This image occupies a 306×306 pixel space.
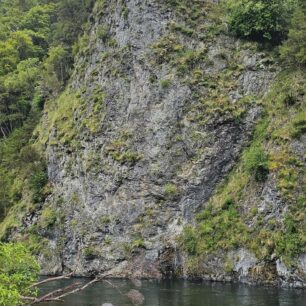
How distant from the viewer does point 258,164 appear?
41.5 m

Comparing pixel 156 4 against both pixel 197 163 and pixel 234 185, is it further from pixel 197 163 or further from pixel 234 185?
pixel 234 185

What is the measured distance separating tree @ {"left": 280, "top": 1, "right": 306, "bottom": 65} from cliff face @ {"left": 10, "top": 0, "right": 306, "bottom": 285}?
121 inches

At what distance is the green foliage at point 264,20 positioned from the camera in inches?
2024

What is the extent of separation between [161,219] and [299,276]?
1442cm

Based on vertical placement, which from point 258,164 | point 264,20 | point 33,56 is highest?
point 33,56

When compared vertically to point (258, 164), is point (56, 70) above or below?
above

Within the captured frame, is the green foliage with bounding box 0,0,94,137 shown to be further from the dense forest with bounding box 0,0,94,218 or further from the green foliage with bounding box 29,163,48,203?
the green foliage with bounding box 29,163,48,203

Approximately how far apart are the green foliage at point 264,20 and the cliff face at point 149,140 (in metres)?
1.70

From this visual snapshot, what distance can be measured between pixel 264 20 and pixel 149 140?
653 inches

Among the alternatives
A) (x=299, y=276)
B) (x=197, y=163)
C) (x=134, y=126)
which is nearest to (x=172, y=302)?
(x=299, y=276)

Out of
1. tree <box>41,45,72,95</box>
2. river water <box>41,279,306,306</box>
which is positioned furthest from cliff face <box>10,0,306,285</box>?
tree <box>41,45,72,95</box>

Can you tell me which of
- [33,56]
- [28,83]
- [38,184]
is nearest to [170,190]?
[38,184]

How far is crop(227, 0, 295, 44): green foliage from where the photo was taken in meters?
51.4

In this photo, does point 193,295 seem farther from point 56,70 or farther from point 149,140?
point 56,70
